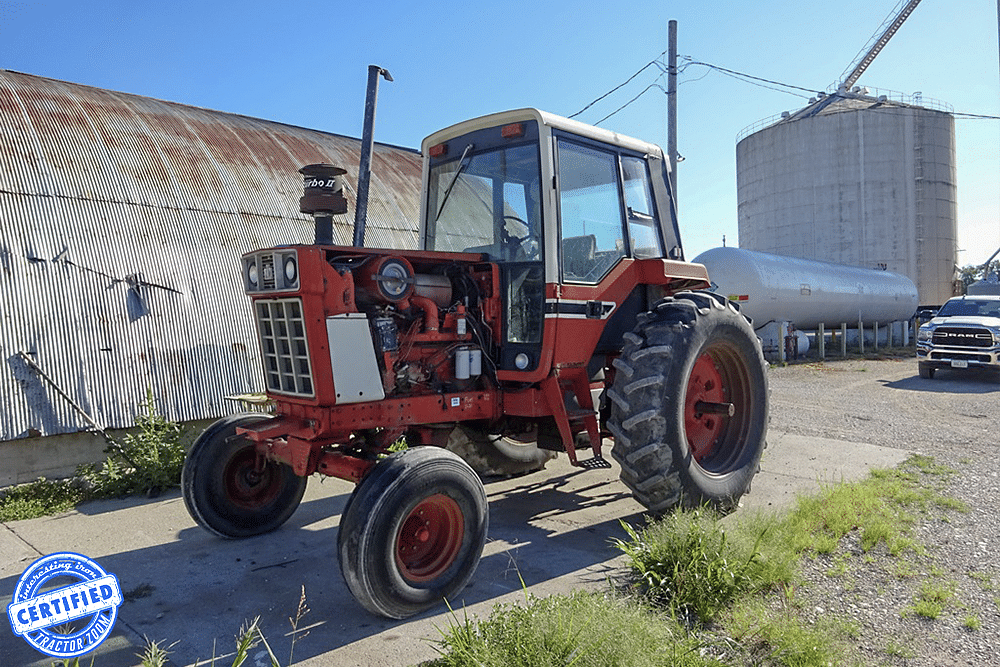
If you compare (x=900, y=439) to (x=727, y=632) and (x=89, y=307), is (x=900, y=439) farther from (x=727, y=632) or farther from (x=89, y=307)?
(x=89, y=307)

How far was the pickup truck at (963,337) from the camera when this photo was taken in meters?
14.3

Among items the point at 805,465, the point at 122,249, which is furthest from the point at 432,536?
the point at 122,249

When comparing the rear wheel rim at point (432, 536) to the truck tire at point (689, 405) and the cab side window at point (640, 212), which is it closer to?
the truck tire at point (689, 405)

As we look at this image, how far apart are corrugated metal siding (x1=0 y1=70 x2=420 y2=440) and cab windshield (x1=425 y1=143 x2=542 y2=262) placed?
338 centimetres

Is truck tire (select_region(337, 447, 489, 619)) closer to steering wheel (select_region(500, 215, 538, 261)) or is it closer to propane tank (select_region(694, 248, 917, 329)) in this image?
steering wheel (select_region(500, 215, 538, 261))

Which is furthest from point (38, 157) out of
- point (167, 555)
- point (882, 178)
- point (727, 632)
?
point (882, 178)

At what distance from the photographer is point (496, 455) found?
660 cm

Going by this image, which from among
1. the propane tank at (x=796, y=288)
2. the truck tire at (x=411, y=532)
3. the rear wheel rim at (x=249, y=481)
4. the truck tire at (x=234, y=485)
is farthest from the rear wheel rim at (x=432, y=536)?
the propane tank at (x=796, y=288)

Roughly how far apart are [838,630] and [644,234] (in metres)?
3.29

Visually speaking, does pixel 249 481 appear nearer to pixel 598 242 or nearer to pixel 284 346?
pixel 284 346

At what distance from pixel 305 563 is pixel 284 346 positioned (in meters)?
1.45

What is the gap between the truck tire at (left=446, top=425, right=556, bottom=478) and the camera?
21.5 ft

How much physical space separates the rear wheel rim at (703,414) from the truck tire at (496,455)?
153cm

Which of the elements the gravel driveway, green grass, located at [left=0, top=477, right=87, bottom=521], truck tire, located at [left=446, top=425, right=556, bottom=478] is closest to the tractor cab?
truck tire, located at [left=446, top=425, right=556, bottom=478]
